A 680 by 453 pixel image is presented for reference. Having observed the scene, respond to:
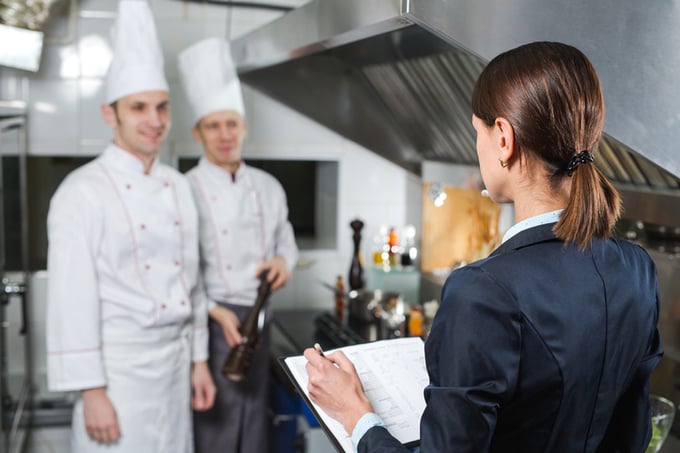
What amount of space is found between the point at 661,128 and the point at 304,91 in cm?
167

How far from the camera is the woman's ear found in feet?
2.63

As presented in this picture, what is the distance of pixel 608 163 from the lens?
1652 mm

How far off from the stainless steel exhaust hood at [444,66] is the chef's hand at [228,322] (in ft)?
2.48

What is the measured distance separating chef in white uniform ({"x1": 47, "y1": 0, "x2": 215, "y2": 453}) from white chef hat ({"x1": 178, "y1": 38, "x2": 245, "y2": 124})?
Answer: 0.30 m

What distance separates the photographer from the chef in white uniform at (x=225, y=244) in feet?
7.30

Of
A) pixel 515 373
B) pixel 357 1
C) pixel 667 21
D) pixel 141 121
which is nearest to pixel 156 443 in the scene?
pixel 141 121

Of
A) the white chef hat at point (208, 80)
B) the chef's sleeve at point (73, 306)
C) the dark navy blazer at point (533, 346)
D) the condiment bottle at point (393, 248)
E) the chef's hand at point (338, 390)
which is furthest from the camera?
the condiment bottle at point (393, 248)

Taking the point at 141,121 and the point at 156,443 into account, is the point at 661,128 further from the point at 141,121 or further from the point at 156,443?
the point at 156,443

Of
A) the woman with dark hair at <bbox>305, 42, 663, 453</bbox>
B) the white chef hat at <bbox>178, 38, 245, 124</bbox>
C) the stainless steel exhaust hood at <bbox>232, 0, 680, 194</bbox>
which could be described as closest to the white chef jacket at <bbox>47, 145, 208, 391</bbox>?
the white chef hat at <bbox>178, 38, 245, 124</bbox>

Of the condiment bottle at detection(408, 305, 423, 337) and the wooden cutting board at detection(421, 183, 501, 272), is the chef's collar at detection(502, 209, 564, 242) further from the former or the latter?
the wooden cutting board at detection(421, 183, 501, 272)

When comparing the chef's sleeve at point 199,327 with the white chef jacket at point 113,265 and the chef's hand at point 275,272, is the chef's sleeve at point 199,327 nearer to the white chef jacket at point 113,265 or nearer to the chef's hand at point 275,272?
the white chef jacket at point 113,265

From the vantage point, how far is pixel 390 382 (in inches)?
39.9

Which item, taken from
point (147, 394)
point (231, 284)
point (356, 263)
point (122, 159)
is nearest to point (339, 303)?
point (356, 263)

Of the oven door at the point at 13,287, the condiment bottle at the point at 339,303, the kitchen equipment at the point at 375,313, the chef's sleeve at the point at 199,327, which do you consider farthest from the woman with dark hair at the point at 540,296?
the condiment bottle at the point at 339,303
